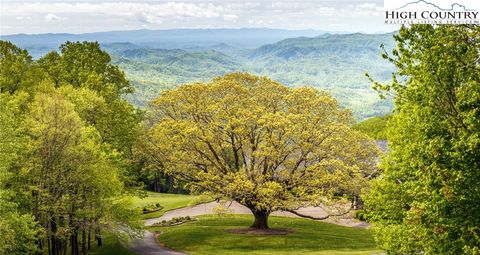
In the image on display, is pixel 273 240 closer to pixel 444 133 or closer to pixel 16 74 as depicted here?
pixel 444 133

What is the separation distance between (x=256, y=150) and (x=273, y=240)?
8.44 meters

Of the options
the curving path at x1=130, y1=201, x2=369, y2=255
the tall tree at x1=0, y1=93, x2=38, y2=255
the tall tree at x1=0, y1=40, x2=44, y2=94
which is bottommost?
the curving path at x1=130, y1=201, x2=369, y2=255

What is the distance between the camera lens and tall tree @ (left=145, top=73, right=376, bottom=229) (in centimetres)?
4612

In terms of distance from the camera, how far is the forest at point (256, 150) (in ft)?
67.4

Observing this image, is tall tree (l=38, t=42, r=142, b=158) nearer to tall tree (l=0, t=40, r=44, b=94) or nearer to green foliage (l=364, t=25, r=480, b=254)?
tall tree (l=0, t=40, r=44, b=94)

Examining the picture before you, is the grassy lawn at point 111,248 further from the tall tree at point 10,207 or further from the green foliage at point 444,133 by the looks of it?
the green foliage at point 444,133

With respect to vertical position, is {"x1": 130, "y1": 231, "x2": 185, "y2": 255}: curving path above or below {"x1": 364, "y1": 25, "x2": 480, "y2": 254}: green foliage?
below

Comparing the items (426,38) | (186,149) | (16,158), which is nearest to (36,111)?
(16,158)

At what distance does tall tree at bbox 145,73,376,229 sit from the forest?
146 millimetres

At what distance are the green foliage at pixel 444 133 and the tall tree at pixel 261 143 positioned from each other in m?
22.8

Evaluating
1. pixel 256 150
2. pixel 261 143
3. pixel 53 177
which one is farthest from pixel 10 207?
pixel 261 143

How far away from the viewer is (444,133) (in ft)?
67.5

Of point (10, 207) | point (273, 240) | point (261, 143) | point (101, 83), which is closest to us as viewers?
point (10, 207)

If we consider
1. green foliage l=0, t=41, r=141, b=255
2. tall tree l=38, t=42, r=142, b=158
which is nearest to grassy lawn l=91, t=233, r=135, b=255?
green foliage l=0, t=41, r=141, b=255
